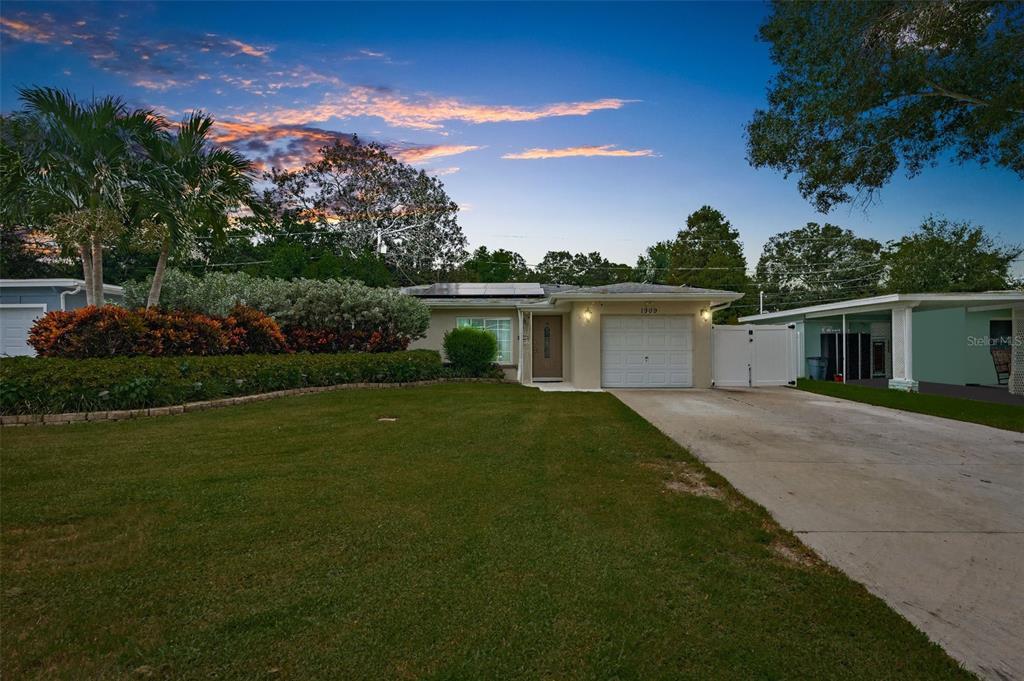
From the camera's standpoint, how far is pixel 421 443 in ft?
21.5

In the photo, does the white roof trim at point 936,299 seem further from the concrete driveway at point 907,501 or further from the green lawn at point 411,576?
the green lawn at point 411,576

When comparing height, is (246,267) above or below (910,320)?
above

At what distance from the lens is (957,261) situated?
1099 inches

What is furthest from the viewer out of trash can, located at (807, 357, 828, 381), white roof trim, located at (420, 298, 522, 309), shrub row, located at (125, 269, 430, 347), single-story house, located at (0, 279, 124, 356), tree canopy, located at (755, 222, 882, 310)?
tree canopy, located at (755, 222, 882, 310)

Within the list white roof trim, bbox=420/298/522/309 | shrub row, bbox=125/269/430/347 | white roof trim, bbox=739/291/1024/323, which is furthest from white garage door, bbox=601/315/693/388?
shrub row, bbox=125/269/430/347

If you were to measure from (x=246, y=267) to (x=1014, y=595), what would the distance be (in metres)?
31.5

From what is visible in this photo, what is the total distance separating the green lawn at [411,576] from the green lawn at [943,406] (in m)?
7.33

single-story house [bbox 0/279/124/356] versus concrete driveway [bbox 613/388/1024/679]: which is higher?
single-story house [bbox 0/279/124/356]

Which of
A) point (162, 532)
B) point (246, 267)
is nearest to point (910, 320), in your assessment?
point (162, 532)

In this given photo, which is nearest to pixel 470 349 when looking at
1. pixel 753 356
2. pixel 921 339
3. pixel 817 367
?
pixel 753 356

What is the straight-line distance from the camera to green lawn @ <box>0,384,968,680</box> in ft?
7.53

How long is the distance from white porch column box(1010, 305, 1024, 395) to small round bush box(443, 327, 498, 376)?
14.1 metres

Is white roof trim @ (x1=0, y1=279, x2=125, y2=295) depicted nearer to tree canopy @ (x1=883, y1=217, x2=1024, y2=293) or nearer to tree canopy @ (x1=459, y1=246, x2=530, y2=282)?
tree canopy @ (x1=459, y1=246, x2=530, y2=282)

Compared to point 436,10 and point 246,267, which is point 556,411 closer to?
point 436,10
